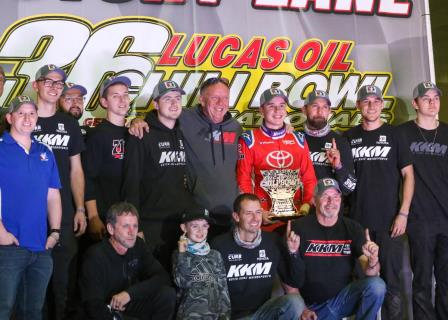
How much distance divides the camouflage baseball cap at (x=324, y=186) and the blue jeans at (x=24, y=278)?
1.83m

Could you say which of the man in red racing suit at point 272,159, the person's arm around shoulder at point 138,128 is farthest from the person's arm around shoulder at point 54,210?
the man in red racing suit at point 272,159

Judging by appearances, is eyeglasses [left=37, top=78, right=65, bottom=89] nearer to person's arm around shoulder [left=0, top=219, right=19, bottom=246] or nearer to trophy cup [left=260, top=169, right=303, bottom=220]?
person's arm around shoulder [left=0, top=219, right=19, bottom=246]

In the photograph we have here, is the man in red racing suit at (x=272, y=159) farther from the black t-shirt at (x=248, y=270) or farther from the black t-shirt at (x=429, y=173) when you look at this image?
the black t-shirt at (x=429, y=173)

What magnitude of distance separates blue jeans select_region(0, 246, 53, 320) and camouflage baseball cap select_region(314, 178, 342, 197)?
6.02 feet

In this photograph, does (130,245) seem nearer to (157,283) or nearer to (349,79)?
(157,283)

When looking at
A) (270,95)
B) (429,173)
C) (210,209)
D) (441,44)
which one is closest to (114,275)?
(210,209)

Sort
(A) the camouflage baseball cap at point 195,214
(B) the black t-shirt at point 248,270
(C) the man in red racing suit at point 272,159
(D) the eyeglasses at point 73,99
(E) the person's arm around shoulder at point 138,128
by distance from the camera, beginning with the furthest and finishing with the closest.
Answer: (D) the eyeglasses at point 73,99 < (C) the man in red racing suit at point 272,159 < (E) the person's arm around shoulder at point 138,128 < (B) the black t-shirt at point 248,270 < (A) the camouflage baseball cap at point 195,214

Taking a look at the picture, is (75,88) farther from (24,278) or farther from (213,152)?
(24,278)

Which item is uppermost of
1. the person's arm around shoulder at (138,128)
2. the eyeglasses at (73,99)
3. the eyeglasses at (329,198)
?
the eyeglasses at (73,99)

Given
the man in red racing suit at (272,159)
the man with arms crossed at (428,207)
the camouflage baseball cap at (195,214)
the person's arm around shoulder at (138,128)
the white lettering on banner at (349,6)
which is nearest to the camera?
the camouflage baseball cap at (195,214)

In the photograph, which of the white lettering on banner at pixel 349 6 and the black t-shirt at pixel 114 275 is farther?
Result: the white lettering on banner at pixel 349 6

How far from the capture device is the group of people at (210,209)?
13.3 ft

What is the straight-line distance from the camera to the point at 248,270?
448 cm

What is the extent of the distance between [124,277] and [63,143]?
1.00 meters
